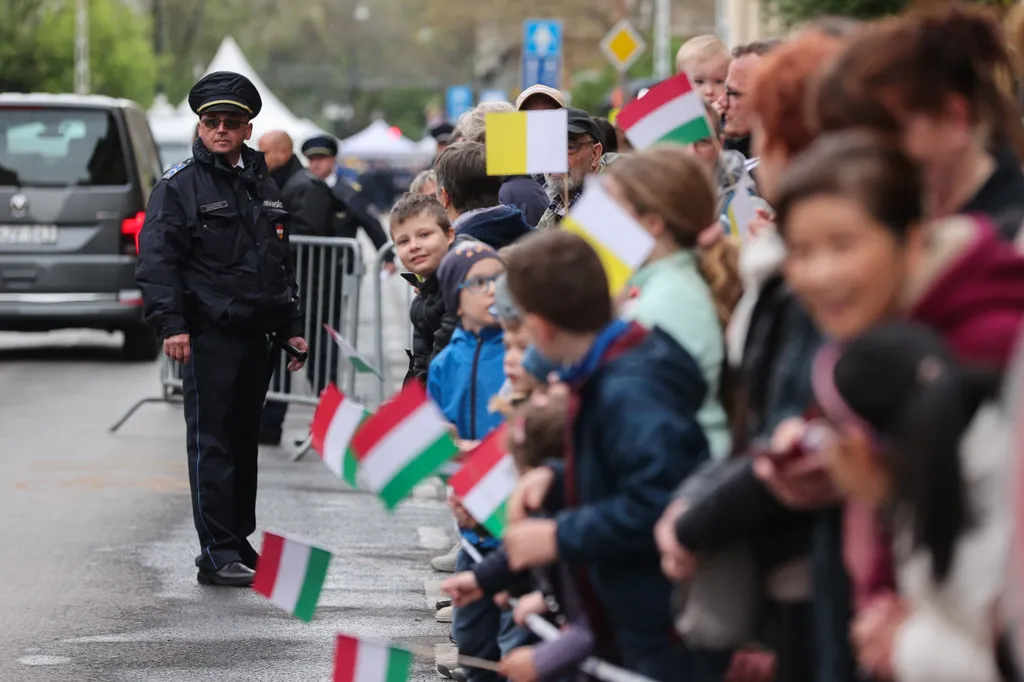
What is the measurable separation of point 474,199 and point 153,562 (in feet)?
8.44

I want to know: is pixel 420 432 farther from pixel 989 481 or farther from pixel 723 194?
pixel 723 194

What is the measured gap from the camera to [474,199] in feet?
22.9

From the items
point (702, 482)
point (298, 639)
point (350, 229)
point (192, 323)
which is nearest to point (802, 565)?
point (702, 482)

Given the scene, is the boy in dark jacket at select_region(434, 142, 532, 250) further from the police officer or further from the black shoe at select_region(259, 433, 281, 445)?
the black shoe at select_region(259, 433, 281, 445)

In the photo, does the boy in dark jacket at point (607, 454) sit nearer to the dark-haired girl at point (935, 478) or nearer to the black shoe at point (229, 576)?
the dark-haired girl at point (935, 478)

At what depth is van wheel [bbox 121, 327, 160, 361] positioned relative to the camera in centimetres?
1773

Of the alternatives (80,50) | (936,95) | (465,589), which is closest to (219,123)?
(465,589)

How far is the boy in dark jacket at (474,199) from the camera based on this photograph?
6680 mm

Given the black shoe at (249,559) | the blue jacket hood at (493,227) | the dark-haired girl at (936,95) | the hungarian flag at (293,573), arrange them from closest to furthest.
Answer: the dark-haired girl at (936,95) → the hungarian flag at (293,573) → the blue jacket hood at (493,227) → the black shoe at (249,559)

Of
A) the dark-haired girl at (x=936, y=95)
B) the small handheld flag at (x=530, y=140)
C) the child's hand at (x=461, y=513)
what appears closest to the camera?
the dark-haired girl at (x=936, y=95)

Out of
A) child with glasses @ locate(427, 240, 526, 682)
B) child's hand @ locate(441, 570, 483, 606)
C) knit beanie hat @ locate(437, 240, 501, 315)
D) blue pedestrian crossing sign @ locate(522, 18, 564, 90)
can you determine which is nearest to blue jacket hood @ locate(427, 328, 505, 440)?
child with glasses @ locate(427, 240, 526, 682)

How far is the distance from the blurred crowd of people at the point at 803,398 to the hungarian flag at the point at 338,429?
0.34 m

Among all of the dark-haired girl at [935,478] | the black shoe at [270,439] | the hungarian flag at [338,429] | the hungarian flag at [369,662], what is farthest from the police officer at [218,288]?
the dark-haired girl at [935,478]

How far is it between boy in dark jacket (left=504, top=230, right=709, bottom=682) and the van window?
13.2 metres
